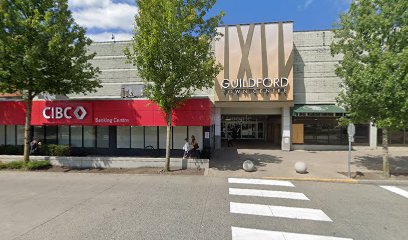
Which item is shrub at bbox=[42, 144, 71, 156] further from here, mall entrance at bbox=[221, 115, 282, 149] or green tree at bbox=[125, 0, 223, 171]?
mall entrance at bbox=[221, 115, 282, 149]

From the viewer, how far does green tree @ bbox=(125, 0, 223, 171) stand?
10.8 metres

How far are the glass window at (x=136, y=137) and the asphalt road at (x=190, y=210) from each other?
689 centimetres

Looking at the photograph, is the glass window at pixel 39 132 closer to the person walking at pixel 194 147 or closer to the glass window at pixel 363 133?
the person walking at pixel 194 147

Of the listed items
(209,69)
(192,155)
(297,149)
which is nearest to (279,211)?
(209,69)

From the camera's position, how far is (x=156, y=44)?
10711 millimetres

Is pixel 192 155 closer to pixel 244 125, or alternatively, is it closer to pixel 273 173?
pixel 273 173

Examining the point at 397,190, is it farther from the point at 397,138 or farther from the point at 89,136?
the point at 89,136

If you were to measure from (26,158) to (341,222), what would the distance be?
14.0 m

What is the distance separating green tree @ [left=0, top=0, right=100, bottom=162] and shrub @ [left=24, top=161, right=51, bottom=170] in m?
0.56

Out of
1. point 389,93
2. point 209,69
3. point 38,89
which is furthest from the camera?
point 38,89

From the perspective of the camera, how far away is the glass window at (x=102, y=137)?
1750cm

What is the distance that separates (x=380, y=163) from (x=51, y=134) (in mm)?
20965

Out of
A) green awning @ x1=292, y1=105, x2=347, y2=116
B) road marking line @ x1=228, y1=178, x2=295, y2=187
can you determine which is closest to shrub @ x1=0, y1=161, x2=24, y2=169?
road marking line @ x1=228, y1=178, x2=295, y2=187

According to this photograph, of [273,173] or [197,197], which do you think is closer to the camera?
[197,197]
